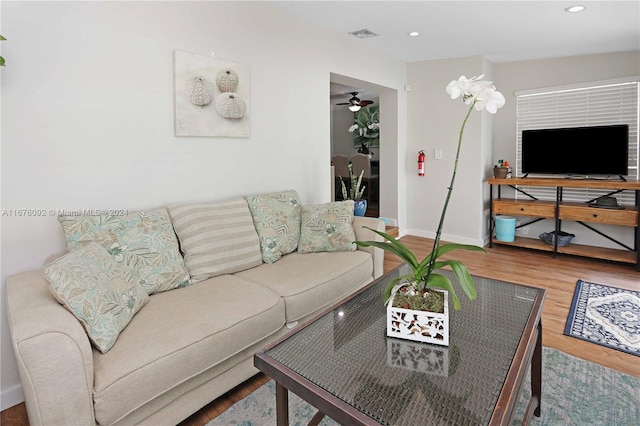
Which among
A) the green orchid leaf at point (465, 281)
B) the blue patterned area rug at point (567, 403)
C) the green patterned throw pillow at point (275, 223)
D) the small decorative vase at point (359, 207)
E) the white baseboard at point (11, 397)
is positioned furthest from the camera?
the small decorative vase at point (359, 207)

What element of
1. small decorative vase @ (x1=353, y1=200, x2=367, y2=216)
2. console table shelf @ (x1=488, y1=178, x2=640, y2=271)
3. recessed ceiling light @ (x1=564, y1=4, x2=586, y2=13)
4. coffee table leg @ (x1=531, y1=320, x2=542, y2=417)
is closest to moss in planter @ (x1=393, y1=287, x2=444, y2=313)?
coffee table leg @ (x1=531, y1=320, x2=542, y2=417)

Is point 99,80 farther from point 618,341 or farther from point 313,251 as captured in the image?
point 618,341

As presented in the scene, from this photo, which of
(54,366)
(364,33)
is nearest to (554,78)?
(364,33)

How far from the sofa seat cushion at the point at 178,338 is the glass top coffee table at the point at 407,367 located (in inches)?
16.0

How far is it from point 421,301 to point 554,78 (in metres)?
4.37

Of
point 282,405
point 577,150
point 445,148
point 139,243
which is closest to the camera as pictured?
point 282,405

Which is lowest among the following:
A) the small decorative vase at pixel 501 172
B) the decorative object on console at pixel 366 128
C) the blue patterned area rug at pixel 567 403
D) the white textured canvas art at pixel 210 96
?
the blue patterned area rug at pixel 567 403

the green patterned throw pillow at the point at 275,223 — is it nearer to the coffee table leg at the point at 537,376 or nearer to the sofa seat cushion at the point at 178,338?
the sofa seat cushion at the point at 178,338

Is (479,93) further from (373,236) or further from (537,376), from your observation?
(373,236)

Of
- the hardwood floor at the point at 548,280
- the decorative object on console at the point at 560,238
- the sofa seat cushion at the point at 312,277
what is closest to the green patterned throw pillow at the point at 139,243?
the sofa seat cushion at the point at 312,277

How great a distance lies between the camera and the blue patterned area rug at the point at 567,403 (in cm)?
173

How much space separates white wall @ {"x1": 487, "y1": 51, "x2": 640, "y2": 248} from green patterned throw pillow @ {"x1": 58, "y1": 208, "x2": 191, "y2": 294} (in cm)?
438

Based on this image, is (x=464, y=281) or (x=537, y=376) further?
(x=537, y=376)

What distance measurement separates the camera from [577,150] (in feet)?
14.0
